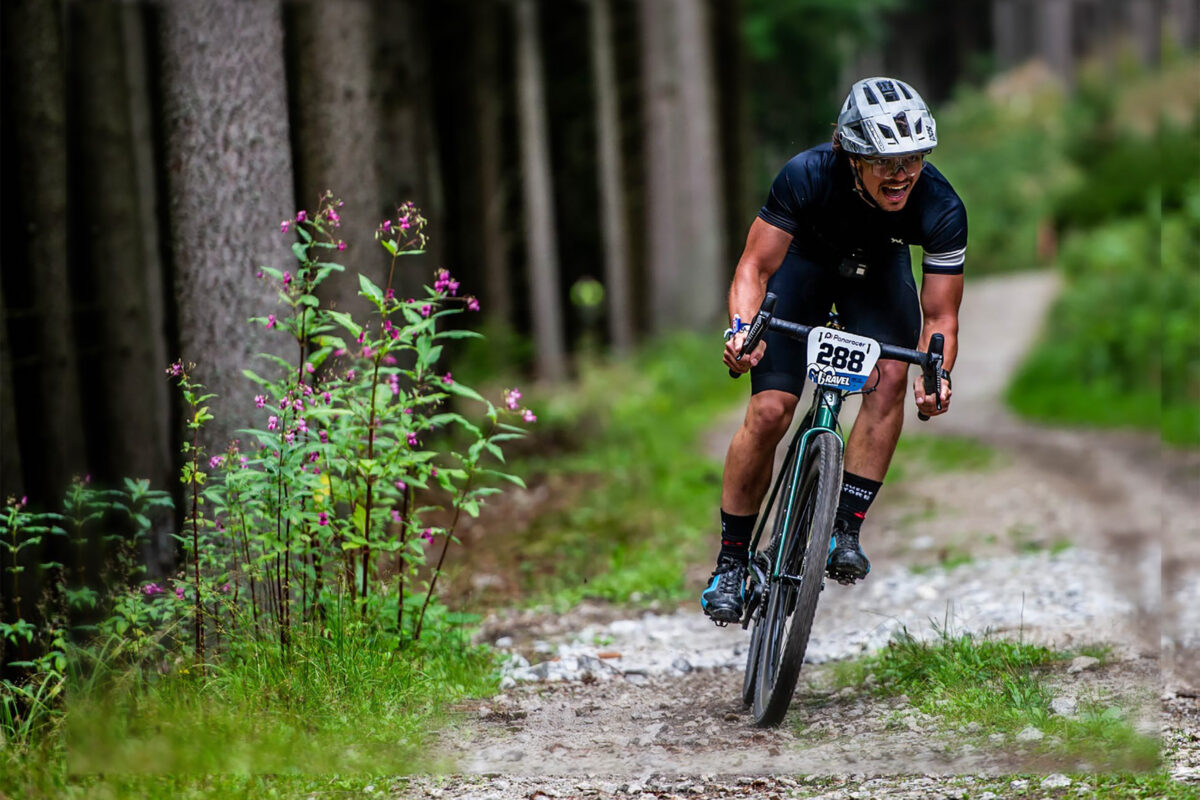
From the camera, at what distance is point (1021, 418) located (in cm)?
1510

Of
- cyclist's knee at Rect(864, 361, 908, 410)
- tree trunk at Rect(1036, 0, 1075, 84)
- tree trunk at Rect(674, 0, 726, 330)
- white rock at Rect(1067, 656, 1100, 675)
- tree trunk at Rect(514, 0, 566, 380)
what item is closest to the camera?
cyclist's knee at Rect(864, 361, 908, 410)

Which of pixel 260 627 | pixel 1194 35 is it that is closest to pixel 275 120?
pixel 260 627

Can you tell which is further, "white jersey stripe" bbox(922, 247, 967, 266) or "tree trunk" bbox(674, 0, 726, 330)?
"tree trunk" bbox(674, 0, 726, 330)

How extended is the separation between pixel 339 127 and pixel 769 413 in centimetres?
437

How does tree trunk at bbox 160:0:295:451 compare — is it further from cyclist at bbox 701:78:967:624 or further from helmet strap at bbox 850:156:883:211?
helmet strap at bbox 850:156:883:211

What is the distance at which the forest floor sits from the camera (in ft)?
15.0

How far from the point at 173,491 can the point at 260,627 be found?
3.35 m

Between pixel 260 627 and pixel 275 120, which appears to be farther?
pixel 275 120

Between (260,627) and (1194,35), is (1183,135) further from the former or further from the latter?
(260,627)

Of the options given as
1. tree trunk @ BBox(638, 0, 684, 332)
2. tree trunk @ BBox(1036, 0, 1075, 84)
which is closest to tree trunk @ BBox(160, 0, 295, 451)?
tree trunk @ BBox(638, 0, 684, 332)

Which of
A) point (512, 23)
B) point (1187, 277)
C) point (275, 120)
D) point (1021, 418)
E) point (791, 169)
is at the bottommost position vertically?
point (1021, 418)

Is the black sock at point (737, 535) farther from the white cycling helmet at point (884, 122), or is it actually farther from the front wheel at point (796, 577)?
the white cycling helmet at point (884, 122)

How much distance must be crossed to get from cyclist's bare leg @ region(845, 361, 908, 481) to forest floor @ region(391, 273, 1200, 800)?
3.21ft

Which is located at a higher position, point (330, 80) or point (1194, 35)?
point (1194, 35)
